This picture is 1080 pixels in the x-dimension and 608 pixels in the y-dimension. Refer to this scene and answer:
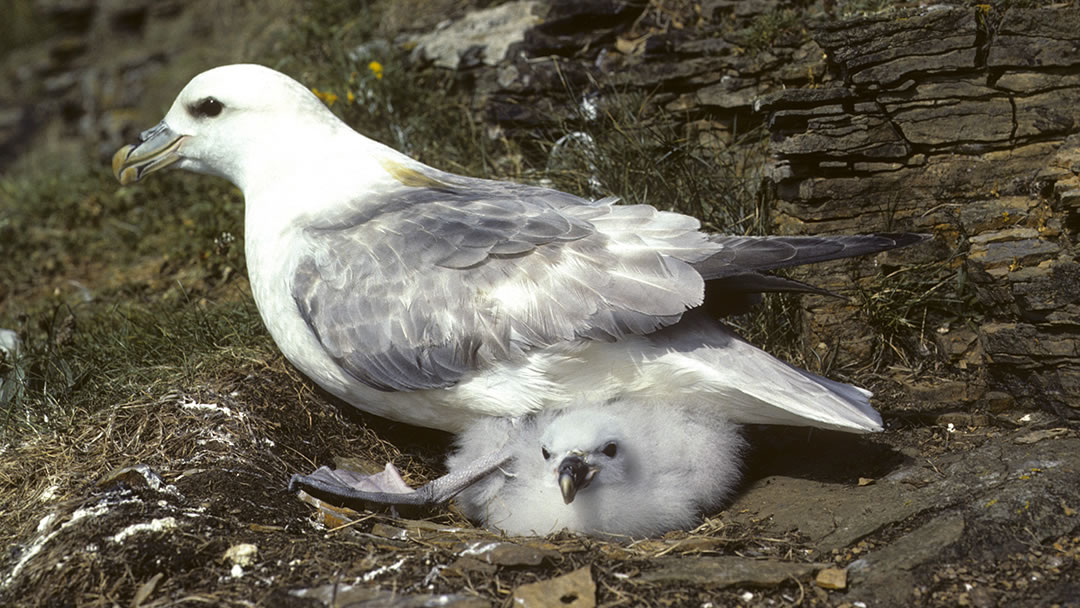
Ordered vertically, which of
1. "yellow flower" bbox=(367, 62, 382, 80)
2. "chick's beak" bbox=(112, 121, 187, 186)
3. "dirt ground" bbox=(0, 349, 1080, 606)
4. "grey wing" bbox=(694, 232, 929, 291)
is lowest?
"dirt ground" bbox=(0, 349, 1080, 606)

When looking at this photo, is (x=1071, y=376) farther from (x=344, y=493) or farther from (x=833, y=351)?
(x=344, y=493)

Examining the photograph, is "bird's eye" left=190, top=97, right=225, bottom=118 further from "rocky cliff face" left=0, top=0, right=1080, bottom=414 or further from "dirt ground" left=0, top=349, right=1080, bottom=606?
"rocky cliff face" left=0, top=0, right=1080, bottom=414

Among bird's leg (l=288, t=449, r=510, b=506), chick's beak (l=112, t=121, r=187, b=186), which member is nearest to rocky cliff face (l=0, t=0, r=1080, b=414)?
bird's leg (l=288, t=449, r=510, b=506)

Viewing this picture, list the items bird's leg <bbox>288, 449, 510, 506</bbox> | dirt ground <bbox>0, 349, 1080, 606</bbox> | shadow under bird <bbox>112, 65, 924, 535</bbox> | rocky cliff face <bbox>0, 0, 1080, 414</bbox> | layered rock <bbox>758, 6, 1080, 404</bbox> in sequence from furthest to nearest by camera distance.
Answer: layered rock <bbox>758, 6, 1080, 404</bbox>, rocky cliff face <bbox>0, 0, 1080, 414</bbox>, bird's leg <bbox>288, 449, 510, 506</bbox>, shadow under bird <bbox>112, 65, 924, 535</bbox>, dirt ground <bbox>0, 349, 1080, 606</bbox>

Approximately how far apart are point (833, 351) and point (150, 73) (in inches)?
301

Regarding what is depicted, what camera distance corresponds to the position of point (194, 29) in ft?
31.1

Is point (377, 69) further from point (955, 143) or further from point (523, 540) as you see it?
point (523, 540)

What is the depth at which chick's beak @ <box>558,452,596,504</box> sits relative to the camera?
2922mm

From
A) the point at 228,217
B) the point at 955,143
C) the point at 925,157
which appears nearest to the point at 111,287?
the point at 228,217

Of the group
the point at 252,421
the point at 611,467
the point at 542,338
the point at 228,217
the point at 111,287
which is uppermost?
the point at 228,217

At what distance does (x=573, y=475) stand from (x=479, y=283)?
0.70m

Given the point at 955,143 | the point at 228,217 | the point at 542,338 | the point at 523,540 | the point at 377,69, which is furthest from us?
the point at 377,69

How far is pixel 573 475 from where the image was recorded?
118 inches

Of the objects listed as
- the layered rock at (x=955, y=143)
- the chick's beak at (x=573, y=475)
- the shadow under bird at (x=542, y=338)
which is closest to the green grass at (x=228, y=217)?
the layered rock at (x=955, y=143)
